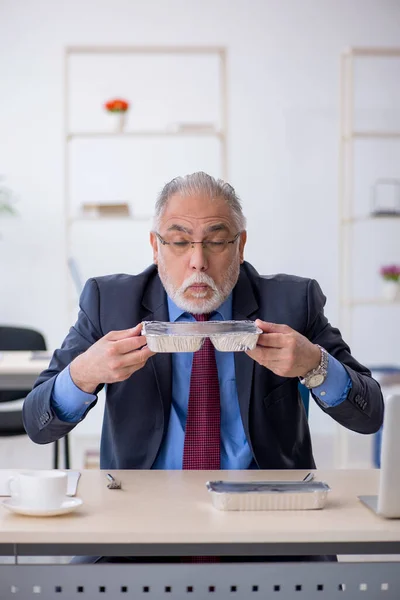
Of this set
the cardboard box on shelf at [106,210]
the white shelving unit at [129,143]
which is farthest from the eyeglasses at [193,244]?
the white shelving unit at [129,143]

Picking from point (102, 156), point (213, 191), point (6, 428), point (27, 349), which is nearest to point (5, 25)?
point (102, 156)

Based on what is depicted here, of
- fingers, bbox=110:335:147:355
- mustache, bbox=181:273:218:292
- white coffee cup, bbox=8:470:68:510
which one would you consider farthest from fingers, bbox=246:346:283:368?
white coffee cup, bbox=8:470:68:510

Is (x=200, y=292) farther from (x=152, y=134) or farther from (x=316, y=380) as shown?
(x=152, y=134)


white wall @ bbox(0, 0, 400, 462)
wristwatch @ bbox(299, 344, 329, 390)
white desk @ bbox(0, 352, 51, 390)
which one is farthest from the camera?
white wall @ bbox(0, 0, 400, 462)

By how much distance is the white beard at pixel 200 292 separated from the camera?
190cm

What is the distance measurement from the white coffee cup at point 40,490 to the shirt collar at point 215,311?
2.04 feet

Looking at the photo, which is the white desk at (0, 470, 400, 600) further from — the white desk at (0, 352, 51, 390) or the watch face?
the white desk at (0, 352, 51, 390)

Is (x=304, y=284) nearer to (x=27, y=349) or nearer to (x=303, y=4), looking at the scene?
(x=27, y=349)

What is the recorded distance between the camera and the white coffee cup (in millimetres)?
1412

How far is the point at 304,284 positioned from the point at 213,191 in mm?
321

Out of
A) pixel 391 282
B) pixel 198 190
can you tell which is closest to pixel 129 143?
pixel 391 282

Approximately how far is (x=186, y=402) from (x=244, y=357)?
16cm

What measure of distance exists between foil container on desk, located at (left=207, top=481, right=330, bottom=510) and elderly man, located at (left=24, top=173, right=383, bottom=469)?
29 cm

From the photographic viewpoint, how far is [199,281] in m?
1.89
